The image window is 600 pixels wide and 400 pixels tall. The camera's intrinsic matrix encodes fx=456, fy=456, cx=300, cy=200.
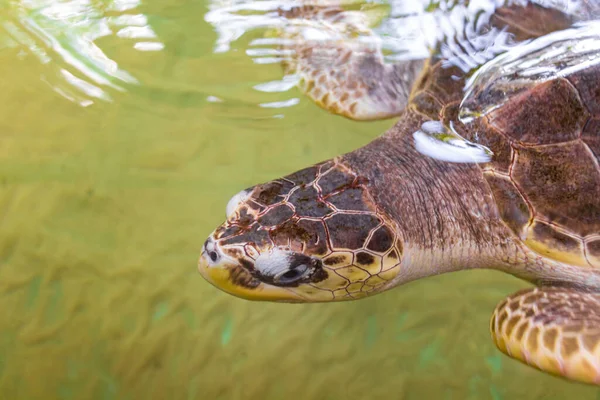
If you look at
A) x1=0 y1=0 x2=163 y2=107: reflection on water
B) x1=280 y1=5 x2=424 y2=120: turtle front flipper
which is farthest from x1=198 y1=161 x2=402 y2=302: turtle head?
x1=0 y1=0 x2=163 y2=107: reflection on water

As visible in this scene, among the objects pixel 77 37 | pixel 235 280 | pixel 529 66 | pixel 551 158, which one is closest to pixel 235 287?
pixel 235 280

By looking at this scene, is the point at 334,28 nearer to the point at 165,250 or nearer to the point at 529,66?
the point at 529,66

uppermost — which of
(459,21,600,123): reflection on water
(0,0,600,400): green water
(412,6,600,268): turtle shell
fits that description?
(459,21,600,123): reflection on water

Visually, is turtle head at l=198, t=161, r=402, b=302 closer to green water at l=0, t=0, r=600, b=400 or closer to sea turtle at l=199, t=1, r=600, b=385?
sea turtle at l=199, t=1, r=600, b=385

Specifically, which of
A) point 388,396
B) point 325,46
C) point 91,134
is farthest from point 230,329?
point 325,46

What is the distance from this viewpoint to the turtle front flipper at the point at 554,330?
45.1 inches

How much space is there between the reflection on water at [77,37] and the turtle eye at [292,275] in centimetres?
146

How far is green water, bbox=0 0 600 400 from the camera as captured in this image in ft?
5.87

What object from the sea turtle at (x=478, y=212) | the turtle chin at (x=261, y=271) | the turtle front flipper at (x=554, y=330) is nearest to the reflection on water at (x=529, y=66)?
the sea turtle at (x=478, y=212)

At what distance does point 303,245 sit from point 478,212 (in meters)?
0.61

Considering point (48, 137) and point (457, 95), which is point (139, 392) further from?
point (457, 95)

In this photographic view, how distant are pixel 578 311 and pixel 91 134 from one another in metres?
2.15

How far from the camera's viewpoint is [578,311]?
128 cm

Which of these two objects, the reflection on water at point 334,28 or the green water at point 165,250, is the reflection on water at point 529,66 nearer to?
the reflection on water at point 334,28
